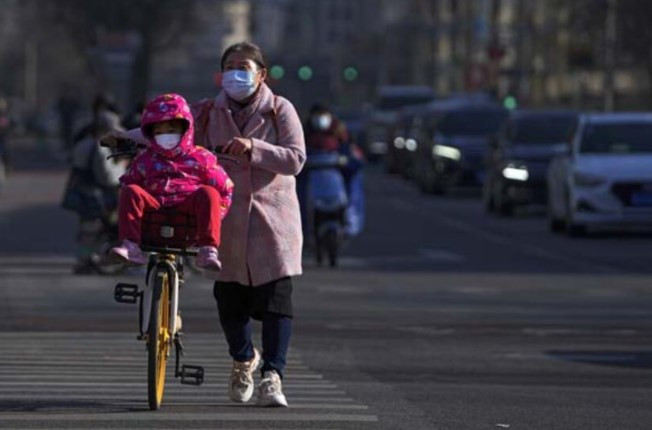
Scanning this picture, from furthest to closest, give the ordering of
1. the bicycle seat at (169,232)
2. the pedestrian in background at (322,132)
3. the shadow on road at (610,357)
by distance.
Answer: the pedestrian in background at (322,132)
the shadow on road at (610,357)
the bicycle seat at (169,232)

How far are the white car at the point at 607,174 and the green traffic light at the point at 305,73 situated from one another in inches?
842

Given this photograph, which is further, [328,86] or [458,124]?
[328,86]

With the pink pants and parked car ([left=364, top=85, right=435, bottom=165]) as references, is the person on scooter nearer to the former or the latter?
the pink pants

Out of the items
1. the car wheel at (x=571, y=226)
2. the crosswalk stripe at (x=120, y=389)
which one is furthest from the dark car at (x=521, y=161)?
the crosswalk stripe at (x=120, y=389)

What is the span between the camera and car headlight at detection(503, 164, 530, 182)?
3556 centimetres

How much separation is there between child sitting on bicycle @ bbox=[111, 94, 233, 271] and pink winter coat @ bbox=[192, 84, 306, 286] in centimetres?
24

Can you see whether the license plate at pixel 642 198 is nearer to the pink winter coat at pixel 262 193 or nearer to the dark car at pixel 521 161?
the dark car at pixel 521 161

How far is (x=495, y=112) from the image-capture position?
4544 centimetres

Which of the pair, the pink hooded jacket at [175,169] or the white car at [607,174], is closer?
the pink hooded jacket at [175,169]

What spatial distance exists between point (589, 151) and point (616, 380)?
16849 mm

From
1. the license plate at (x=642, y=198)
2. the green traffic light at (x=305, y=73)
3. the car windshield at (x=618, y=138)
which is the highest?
the green traffic light at (x=305, y=73)

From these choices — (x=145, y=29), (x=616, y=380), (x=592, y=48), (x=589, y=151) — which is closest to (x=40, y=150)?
(x=145, y=29)

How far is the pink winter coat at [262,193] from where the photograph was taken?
10602mm

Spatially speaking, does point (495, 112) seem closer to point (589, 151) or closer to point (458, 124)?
point (458, 124)
